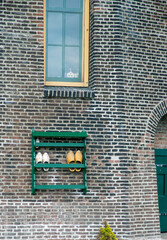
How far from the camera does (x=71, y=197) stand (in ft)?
24.9

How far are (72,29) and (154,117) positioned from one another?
269cm

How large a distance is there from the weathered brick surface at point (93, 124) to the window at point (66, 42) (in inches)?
11.3

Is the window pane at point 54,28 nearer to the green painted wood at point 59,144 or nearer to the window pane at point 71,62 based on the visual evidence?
the window pane at point 71,62

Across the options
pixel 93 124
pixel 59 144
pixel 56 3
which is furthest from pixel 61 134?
pixel 56 3

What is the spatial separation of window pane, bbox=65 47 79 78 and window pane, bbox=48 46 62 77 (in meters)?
0.16

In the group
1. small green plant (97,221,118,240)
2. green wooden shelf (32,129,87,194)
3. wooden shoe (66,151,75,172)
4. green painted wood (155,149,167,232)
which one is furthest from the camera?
green painted wood (155,149,167,232)

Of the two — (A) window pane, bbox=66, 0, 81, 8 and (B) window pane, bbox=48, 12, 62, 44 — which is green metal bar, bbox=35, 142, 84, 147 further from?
(A) window pane, bbox=66, 0, 81, 8

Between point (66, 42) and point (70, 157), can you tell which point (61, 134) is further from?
point (66, 42)

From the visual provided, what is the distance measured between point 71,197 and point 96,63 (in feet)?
9.49

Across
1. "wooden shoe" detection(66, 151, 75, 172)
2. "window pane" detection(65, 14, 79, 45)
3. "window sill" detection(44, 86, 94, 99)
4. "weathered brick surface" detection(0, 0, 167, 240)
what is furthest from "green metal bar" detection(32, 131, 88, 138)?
"window pane" detection(65, 14, 79, 45)

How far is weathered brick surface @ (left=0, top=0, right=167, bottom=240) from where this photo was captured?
7480mm

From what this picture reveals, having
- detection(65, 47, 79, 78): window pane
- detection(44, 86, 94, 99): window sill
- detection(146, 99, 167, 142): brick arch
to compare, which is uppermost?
detection(65, 47, 79, 78): window pane

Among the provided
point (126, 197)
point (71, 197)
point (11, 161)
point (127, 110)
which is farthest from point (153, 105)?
point (11, 161)

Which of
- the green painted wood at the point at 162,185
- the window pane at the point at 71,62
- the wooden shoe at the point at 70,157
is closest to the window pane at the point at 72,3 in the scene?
the window pane at the point at 71,62
